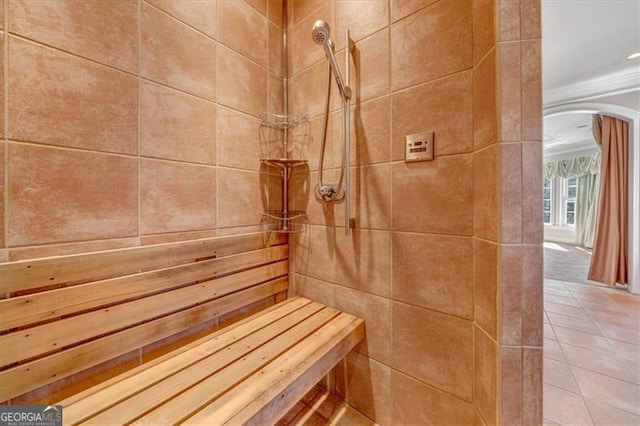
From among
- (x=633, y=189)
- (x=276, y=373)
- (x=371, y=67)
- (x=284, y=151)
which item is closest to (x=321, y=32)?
(x=371, y=67)

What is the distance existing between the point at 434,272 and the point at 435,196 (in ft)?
0.97

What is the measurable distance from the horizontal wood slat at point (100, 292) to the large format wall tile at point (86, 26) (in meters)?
0.75

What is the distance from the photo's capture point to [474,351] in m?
0.85

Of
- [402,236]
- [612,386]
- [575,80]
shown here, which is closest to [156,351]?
[402,236]

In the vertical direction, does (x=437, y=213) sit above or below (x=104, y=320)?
above

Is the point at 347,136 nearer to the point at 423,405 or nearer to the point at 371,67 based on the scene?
the point at 371,67

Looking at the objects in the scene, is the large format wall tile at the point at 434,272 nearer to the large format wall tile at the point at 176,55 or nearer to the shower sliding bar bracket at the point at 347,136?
the shower sliding bar bracket at the point at 347,136

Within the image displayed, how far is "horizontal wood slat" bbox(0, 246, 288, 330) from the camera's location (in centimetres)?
65

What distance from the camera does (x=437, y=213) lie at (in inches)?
36.6

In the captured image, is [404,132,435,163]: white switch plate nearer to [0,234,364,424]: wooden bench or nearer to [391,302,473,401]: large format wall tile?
[391,302,473,401]: large format wall tile

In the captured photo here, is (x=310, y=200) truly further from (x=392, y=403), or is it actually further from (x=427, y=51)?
(x=392, y=403)

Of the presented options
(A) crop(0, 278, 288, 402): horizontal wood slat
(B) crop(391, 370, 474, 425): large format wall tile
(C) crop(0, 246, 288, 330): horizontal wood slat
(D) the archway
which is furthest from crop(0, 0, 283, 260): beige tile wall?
(D) the archway

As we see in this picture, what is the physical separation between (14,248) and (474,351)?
57.9 inches

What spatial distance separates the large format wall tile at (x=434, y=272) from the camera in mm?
872
